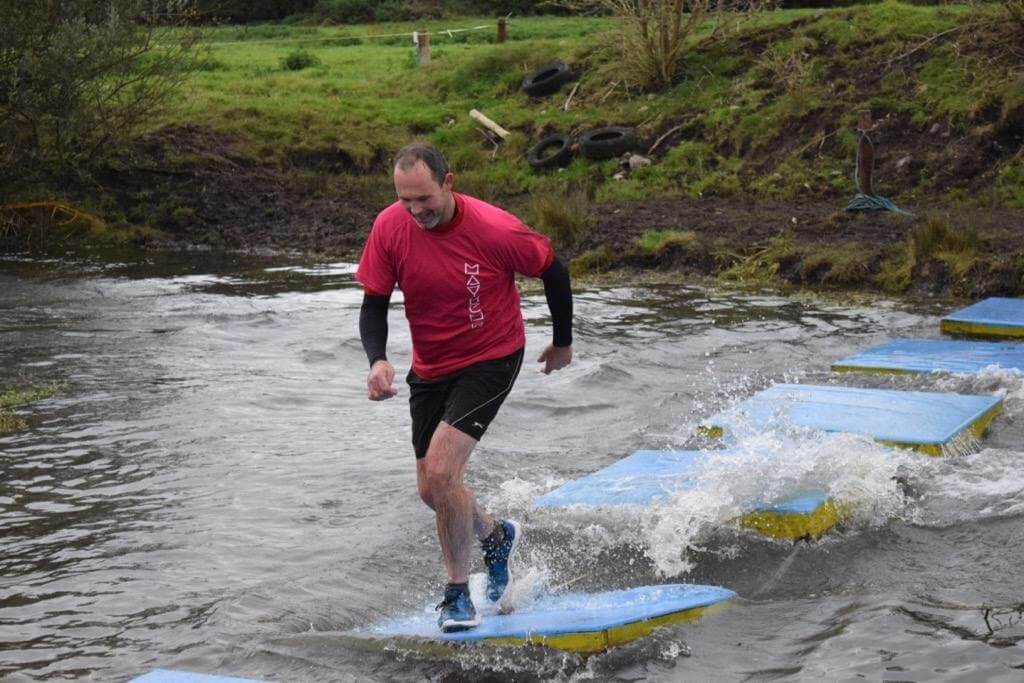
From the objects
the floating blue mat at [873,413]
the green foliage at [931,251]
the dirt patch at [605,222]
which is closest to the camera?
the floating blue mat at [873,413]

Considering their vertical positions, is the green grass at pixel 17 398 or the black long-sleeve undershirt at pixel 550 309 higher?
the black long-sleeve undershirt at pixel 550 309

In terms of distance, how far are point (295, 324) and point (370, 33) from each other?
2861cm

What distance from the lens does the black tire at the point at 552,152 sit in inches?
920

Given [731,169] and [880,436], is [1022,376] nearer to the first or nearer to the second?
[880,436]

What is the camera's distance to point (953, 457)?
28.1ft

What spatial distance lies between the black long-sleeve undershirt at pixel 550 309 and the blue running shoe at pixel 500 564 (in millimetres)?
938

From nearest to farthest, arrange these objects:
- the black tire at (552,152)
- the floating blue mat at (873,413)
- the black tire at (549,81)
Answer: the floating blue mat at (873,413)
the black tire at (552,152)
the black tire at (549,81)

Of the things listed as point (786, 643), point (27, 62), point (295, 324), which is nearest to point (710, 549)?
point (786, 643)

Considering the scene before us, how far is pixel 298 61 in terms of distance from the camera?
33406 millimetres

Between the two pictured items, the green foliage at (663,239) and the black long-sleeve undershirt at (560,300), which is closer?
the black long-sleeve undershirt at (560,300)

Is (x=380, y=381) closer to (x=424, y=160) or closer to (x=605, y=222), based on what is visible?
(x=424, y=160)

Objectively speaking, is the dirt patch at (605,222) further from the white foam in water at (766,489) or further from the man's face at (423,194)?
the man's face at (423,194)

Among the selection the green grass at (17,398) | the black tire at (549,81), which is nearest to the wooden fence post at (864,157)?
→ the black tire at (549,81)

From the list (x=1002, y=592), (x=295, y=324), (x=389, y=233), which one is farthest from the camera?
(x=295, y=324)
